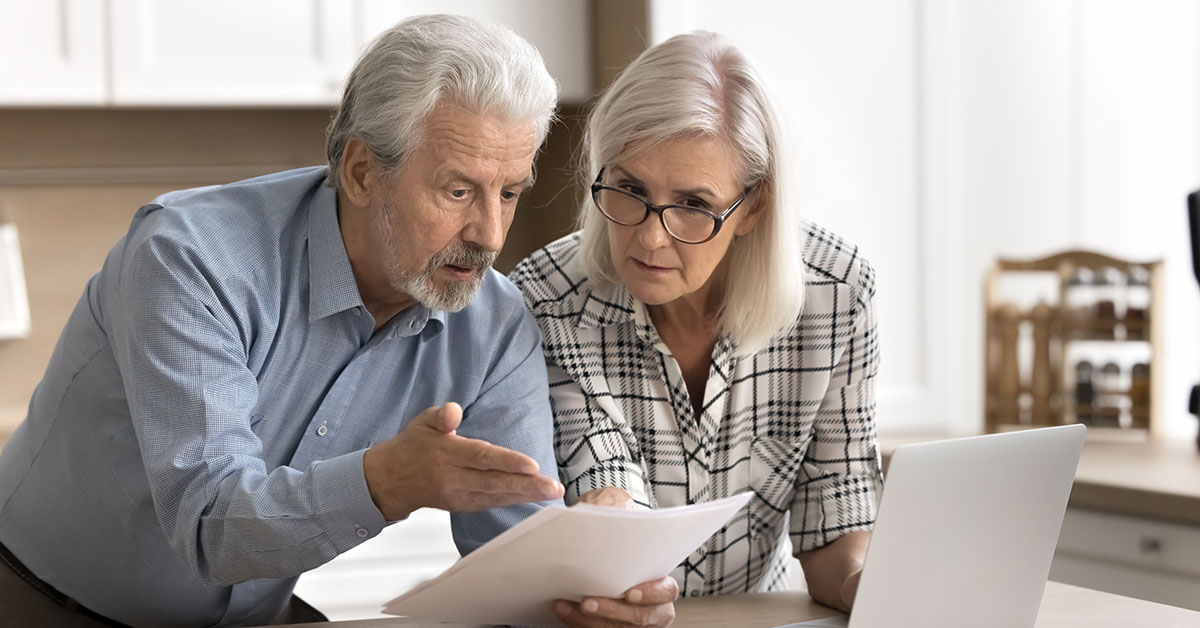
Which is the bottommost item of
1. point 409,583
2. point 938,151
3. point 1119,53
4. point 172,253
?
point 409,583

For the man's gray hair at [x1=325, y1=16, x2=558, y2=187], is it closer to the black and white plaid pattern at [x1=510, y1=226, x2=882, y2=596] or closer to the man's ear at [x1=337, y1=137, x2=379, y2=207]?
the man's ear at [x1=337, y1=137, x2=379, y2=207]

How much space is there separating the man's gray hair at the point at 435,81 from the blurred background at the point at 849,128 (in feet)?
4.43

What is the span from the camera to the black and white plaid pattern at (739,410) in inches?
57.6

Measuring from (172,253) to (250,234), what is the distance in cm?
11

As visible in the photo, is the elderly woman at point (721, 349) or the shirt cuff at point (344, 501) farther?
the elderly woman at point (721, 349)

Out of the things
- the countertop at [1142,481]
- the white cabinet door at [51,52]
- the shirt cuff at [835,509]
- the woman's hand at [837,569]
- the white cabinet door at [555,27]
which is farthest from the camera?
the white cabinet door at [555,27]

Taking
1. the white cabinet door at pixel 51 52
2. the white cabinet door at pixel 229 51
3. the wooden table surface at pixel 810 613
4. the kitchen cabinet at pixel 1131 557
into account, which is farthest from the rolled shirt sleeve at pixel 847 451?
the white cabinet door at pixel 51 52

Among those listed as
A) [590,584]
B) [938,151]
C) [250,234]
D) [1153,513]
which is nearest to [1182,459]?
[1153,513]

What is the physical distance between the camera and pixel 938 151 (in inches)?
108

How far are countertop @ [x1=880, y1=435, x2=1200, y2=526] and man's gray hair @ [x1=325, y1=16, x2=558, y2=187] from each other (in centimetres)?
133

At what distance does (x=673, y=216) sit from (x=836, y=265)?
0.80 ft

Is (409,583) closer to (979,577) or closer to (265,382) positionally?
(265,382)

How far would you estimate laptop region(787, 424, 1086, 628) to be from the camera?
40.6 inches

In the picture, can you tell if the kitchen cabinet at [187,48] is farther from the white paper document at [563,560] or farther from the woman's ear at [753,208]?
the white paper document at [563,560]
